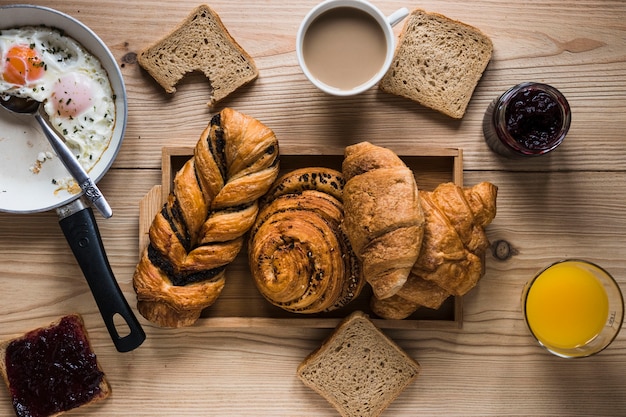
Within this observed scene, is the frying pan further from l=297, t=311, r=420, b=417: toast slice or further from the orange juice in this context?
the orange juice

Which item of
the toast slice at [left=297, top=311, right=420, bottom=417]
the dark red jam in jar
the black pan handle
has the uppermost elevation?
the dark red jam in jar

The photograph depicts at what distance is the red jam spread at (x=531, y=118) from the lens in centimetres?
179

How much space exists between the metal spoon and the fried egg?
0.02 meters

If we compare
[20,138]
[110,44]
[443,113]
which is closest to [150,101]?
[110,44]

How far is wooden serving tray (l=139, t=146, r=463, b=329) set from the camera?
6.24 feet

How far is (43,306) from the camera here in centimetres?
201

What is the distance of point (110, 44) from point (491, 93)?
4.29ft

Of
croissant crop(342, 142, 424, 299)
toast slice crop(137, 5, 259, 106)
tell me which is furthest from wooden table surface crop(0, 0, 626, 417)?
croissant crop(342, 142, 424, 299)

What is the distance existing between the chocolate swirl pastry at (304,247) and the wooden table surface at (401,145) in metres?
0.20

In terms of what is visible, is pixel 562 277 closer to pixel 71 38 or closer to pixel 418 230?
pixel 418 230

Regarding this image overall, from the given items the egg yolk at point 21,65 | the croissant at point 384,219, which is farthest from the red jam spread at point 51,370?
the croissant at point 384,219

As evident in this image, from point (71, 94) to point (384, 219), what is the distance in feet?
3.54

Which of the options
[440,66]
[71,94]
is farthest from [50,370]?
[440,66]

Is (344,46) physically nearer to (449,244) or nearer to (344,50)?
(344,50)
